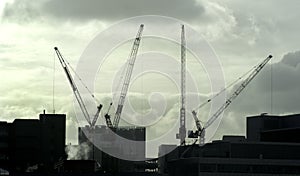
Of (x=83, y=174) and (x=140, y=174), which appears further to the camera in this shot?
(x=140, y=174)

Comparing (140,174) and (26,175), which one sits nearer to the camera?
(26,175)

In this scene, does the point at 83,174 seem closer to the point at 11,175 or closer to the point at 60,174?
the point at 60,174

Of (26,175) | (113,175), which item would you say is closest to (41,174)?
(26,175)

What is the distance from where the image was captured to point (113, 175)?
192500 mm

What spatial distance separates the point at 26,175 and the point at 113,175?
957 inches

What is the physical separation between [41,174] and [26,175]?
422cm

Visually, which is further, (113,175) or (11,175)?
(113,175)

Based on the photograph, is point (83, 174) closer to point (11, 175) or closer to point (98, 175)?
point (98, 175)

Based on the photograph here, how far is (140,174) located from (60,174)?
2353 cm

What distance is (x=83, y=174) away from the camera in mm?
184875

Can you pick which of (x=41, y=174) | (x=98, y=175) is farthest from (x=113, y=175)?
(x=41, y=174)

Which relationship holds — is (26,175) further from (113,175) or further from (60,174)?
(113,175)

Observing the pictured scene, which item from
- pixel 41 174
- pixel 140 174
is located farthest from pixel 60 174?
pixel 140 174

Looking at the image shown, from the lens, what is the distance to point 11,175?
178m
